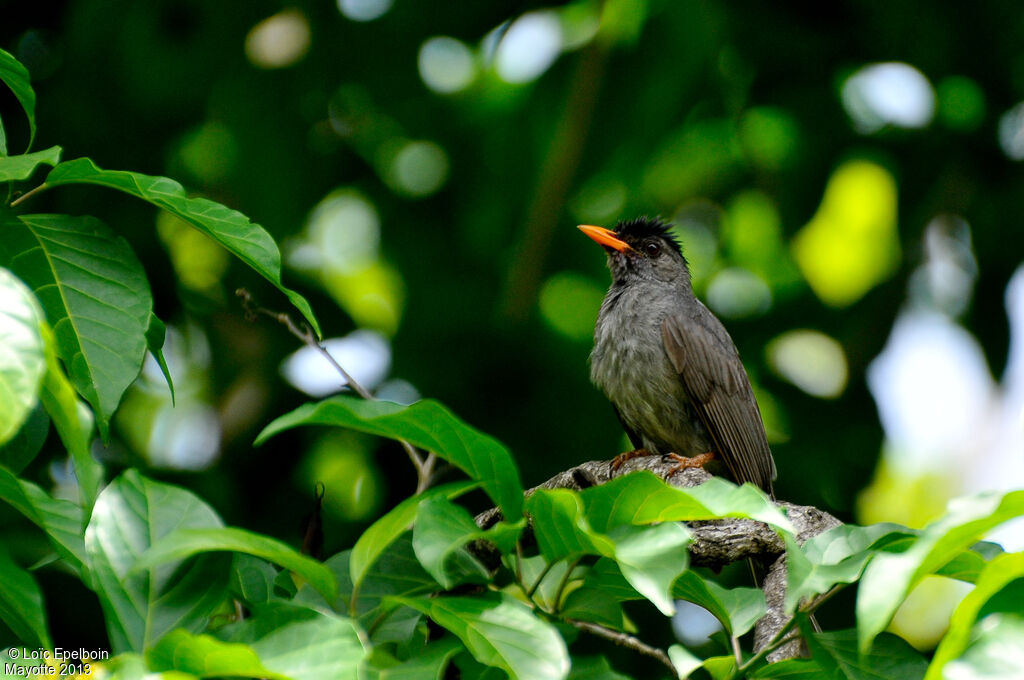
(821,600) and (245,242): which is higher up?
(245,242)

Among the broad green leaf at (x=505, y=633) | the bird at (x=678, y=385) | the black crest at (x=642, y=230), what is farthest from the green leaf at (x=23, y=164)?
the black crest at (x=642, y=230)

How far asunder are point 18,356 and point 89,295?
2.63 ft

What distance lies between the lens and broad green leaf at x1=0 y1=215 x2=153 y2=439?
6.44ft

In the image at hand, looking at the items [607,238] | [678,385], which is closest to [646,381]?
[678,385]

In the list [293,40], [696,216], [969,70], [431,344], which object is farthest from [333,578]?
[696,216]

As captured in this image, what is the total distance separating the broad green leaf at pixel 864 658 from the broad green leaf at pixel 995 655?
0.47m

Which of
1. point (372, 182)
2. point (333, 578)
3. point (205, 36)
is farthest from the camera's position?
point (372, 182)

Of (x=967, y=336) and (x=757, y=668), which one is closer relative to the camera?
(x=757, y=668)

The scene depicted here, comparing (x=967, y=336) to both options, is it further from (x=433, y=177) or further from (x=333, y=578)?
(x=333, y=578)

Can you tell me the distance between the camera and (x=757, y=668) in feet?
6.23

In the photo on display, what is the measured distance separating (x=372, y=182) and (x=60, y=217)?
4435 millimetres

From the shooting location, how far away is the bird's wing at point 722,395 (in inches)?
196

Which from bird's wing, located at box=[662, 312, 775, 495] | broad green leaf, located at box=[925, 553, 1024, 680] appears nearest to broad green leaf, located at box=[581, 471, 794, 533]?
broad green leaf, located at box=[925, 553, 1024, 680]

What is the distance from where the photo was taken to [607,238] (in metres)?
5.78
